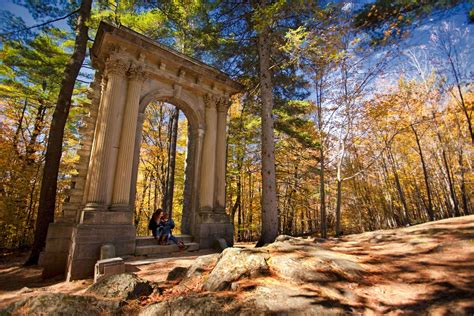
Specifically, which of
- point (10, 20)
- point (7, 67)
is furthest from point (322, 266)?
point (7, 67)

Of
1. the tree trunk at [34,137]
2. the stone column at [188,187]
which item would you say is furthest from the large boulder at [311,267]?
the tree trunk at [34,137]

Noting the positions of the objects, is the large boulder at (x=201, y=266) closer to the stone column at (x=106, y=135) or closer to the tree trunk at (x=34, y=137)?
the stone column at (x=106, y=135)

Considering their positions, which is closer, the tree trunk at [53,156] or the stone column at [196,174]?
the tree trunk at [53,156]

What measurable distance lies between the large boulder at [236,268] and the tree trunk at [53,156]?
7326 millimetres

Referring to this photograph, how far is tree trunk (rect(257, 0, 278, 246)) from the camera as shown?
7793 millimetres

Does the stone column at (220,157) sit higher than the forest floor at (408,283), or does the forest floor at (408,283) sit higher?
the stone column at (220,157)

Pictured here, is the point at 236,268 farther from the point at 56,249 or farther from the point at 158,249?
Result: the point at 56,249

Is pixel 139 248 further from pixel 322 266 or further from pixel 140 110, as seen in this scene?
pixel 322 266

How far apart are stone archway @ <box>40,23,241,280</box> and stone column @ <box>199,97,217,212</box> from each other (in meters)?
0.04

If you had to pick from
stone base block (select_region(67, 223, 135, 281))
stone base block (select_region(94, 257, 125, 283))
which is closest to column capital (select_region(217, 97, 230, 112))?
stone base block (select_region(67, 223, 135, 281))

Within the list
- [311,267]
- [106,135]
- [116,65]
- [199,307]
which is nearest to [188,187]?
[106,135]

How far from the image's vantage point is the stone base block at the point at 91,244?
18.1ft

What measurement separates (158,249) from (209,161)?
350 cm

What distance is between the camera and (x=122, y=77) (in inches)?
286
